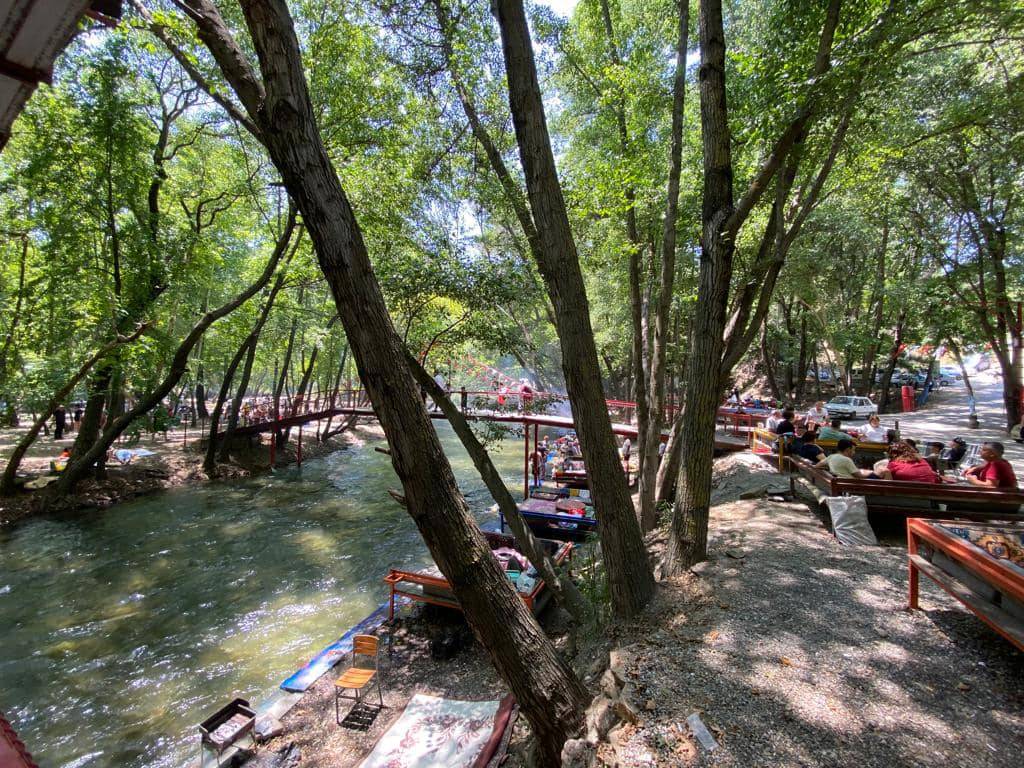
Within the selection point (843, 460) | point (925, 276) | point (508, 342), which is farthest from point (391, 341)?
point (925, 276)

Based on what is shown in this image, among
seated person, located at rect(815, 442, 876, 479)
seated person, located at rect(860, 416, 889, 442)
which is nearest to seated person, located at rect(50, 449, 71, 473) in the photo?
seated person, located at rect(815, 442, 876, 479)

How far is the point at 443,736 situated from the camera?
4.71 m

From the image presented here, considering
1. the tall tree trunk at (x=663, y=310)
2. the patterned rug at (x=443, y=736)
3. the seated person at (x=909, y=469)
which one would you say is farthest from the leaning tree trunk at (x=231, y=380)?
the seated person at (x=909, y=469)

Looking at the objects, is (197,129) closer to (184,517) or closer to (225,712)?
(184,517)

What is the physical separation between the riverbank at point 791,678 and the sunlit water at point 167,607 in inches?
82.4

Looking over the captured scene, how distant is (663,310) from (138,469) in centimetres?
1864

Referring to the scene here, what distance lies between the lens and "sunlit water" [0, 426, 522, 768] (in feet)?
20.3

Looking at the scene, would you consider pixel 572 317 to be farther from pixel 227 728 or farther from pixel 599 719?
pixel 227 728

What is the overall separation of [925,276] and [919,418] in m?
6.13

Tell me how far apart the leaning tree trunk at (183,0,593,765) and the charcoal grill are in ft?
13.9

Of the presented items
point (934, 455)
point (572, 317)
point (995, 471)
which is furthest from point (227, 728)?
point (934, 455)

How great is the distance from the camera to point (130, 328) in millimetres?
12906

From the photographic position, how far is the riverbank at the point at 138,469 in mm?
13086

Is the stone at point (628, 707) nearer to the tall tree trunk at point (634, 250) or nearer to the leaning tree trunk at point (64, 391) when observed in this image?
the tall tree trunk at point (634, 250)
